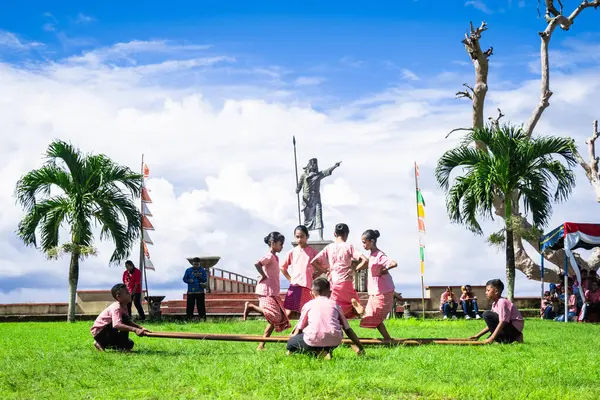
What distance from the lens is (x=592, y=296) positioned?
71.2 ft

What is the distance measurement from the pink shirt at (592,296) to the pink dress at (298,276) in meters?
12.9

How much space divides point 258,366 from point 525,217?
70.8 feet

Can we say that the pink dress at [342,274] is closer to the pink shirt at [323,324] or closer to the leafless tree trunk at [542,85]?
the pink shirt at [323,324]

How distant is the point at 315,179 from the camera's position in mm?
33062

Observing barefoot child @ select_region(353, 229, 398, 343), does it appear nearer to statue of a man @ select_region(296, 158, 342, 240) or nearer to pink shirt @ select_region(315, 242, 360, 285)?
pink shirt @ select_region(315, 242, 360, 285)

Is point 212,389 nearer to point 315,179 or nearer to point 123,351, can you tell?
point 123,351

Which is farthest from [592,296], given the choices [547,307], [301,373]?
[301,373]

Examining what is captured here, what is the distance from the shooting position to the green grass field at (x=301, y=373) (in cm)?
704

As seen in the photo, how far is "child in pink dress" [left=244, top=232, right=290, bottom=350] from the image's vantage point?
11.1m

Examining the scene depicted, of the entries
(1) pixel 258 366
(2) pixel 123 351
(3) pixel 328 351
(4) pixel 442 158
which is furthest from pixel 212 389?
(4) pixel 442 158

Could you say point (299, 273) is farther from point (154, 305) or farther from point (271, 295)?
point (154, 305)

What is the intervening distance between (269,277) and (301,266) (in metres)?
0.48

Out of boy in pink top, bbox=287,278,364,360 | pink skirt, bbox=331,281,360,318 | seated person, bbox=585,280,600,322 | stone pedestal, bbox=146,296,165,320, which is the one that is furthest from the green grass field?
stone pedestal, bbox=146,296,165,320

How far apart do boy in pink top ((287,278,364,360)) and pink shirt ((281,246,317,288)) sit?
7.46 feet
